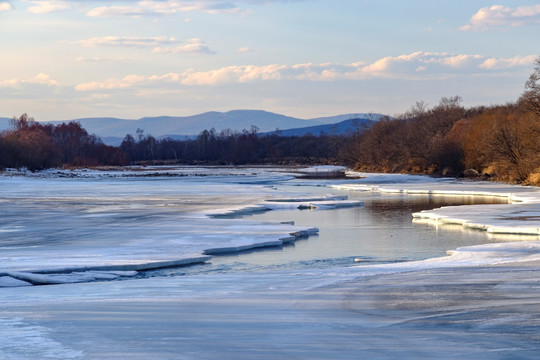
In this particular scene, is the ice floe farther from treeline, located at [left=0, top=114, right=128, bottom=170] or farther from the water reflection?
treeline, located at [left=0, top=114, right=128, bottom=170]

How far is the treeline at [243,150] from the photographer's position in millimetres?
148625

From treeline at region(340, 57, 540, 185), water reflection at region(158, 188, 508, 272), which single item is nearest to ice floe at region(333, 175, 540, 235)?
water reflection at region(158, 188, 508, 272)

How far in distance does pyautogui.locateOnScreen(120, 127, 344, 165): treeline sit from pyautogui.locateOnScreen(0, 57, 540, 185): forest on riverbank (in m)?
0.23

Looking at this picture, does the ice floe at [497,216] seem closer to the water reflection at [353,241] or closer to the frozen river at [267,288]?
the frozen river at [267,288]

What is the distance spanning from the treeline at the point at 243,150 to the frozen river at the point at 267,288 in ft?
353

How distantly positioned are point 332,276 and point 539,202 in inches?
846

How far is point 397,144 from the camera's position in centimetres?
8625

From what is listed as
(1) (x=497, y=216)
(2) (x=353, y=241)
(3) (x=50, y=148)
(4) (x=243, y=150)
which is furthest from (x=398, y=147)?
(4) (x=243, y=150)

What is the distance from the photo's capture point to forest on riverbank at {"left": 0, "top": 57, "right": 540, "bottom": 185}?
54719 millimetres

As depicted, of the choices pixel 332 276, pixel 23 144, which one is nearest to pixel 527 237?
pixel 332 276

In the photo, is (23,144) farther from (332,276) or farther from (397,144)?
(332,276)

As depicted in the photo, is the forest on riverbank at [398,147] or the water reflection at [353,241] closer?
the water reflection at [353,241]

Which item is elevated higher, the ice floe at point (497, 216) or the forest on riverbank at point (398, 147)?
the forest on riverbank at point (398, 147)

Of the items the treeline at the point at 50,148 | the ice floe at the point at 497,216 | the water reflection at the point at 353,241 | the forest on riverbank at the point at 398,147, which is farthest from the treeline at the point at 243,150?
the water reflection at the point at 353,241
